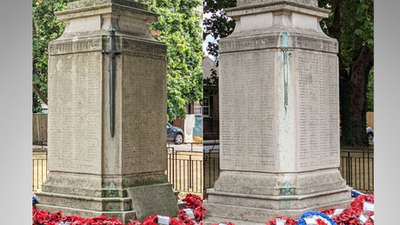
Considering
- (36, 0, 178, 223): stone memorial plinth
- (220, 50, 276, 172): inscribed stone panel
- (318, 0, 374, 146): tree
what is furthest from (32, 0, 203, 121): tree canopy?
(318, 0, 374, 146): tree

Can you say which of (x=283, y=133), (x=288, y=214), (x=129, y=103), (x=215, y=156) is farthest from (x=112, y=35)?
(x=288, y=214)

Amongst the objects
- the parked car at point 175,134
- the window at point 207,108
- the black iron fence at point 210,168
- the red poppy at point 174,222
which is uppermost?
the window at point 207,108

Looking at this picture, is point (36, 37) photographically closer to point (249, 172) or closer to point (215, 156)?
point (215, 156)

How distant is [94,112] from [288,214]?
8.67 ft

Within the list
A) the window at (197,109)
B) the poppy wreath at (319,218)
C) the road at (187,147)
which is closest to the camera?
the poppy wreath at (319,218)

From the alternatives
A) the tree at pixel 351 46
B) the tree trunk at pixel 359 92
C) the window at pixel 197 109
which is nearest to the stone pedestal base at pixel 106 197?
the window at pixel 197 109

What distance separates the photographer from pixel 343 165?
6.70 m

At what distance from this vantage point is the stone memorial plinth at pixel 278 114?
6.52 m

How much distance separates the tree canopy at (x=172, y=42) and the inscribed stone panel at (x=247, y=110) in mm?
1387

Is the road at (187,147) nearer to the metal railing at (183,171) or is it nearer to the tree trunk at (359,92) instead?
the metal railing at (183,171)

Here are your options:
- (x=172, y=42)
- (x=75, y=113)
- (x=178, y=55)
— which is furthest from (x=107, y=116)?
(x=172, y=42)

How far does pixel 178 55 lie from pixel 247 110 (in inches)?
82.2

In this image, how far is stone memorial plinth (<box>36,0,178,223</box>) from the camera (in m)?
7.08
